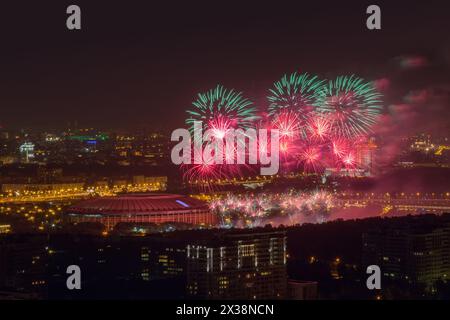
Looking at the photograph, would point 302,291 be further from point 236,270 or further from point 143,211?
point 143,211

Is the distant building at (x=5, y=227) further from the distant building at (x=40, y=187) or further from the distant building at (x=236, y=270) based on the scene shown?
the distant building at (x=40, y=187)

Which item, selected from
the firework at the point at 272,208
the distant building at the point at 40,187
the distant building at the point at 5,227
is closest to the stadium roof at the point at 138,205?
the firework at the point at 272,208

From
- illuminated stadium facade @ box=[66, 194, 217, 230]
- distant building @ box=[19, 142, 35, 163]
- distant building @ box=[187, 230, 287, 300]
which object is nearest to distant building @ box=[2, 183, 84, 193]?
distant building @ box=[19, 142, 35, 163]

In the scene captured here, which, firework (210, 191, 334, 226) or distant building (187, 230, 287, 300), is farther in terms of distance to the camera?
firework (210, 191, 334, 226)

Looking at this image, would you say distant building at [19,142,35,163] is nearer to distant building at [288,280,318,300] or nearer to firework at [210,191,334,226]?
firework at [210,191,334,226]

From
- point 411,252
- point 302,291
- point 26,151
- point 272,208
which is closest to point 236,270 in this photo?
point 302,291

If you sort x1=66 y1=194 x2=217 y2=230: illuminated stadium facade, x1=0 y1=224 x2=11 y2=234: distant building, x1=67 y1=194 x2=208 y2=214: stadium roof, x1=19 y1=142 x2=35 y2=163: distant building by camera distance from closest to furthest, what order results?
1. x1=0 y1=224 x2=11 y2=234: distant building
2. x1=66 y1=194 x2=217 y2=230: illuminated stadium facade
3. x1=67 y1=194 x2=208 y2=214: stadium roof
4. x1=19 y1=142 x2=35 y2=163: distant building
